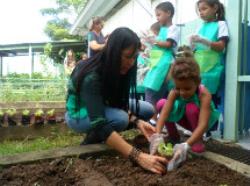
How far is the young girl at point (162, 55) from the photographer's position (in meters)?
3.95

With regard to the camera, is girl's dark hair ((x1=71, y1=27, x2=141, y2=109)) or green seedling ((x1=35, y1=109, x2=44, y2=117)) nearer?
girl's dark hair ((x1=71, y1=27, x2=141, y2=109))

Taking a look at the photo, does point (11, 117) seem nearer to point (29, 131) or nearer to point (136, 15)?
point (29, 131)

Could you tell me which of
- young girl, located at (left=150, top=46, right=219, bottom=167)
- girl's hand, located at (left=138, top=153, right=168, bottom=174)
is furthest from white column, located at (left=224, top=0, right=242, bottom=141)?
girl's hand, located at (left=138, top=153, right=168, bottom=174)

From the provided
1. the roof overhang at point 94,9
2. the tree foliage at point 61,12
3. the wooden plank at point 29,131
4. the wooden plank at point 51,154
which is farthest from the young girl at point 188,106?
the tree foliage at point 61,12

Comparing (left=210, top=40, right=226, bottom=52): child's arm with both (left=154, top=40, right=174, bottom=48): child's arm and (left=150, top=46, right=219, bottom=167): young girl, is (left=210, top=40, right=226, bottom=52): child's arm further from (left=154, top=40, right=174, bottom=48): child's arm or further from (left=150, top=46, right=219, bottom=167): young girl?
(left=150, top=46, right=219, bottom=167): young girl

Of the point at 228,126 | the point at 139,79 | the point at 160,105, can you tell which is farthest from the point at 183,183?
the point at 139,79

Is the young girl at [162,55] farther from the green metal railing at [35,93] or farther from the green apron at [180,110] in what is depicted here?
the green metal railing at [35,93]

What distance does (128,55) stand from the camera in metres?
2.44

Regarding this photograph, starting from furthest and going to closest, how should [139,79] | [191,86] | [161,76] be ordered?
[139,79], [161,76], [191,86]

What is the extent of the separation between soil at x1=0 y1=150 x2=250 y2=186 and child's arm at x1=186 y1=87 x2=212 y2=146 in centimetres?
14

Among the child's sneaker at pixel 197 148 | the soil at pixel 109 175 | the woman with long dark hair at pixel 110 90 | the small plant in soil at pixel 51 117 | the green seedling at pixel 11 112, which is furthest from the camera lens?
the small plant in soil at pixel 51 117

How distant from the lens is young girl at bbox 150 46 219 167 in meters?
2.51

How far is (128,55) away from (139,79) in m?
2.07

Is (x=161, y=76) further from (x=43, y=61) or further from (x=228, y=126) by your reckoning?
(x=43, y=61)
